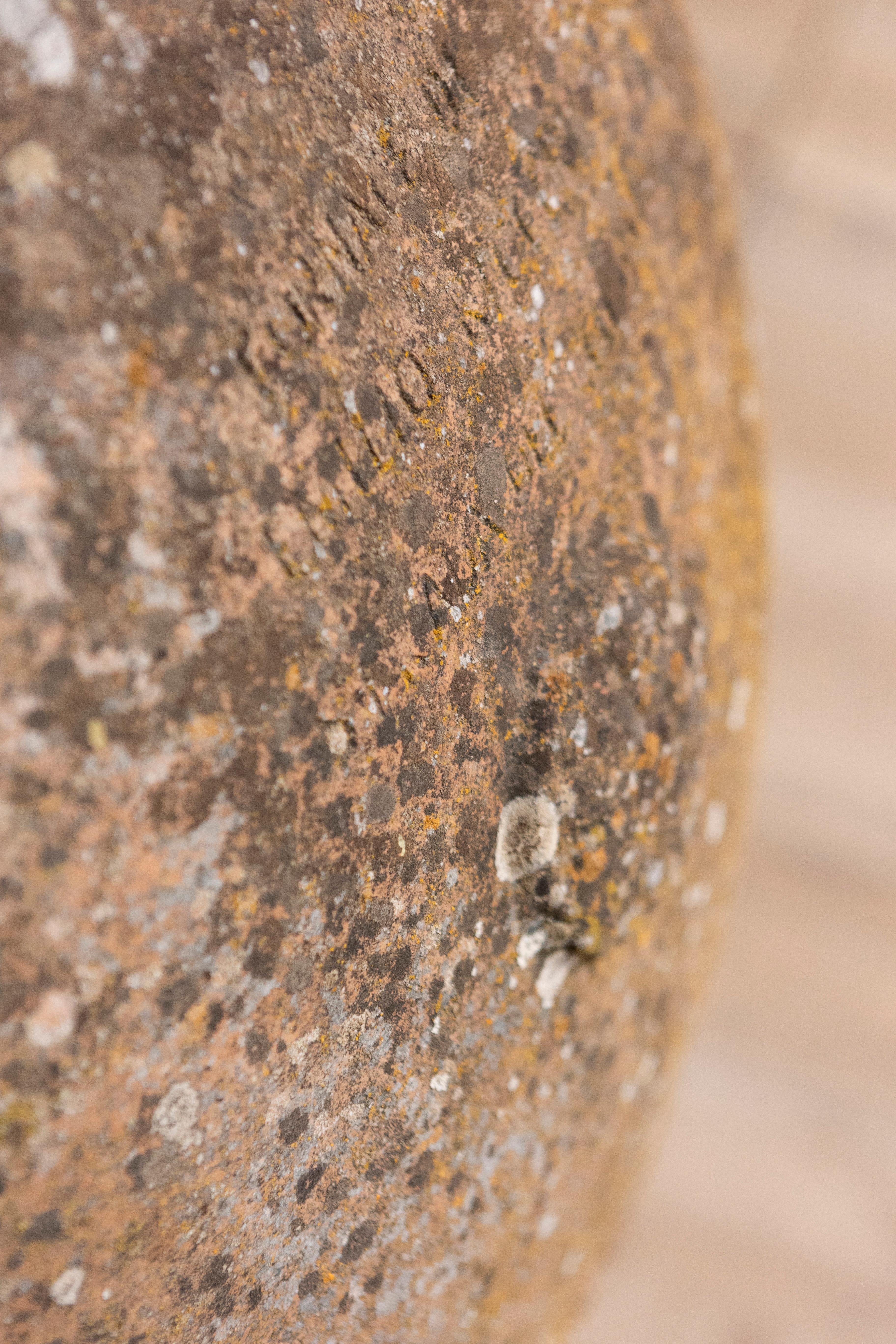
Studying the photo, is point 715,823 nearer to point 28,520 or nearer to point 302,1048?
point 302,1048

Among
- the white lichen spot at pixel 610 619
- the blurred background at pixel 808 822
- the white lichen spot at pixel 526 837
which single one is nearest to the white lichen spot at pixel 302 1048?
the white lichen spot at pixel 526 837

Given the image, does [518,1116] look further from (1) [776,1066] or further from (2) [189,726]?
(1) [776,1066]

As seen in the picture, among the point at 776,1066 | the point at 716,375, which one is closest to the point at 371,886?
the point at 716,375

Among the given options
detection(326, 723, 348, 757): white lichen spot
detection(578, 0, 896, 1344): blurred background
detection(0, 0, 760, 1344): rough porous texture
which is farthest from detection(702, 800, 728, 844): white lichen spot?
detection(578, 0, 896, 1344): blurred background

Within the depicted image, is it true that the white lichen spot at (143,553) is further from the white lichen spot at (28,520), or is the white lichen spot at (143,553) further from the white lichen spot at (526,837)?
the white lichen spot at (526,837)

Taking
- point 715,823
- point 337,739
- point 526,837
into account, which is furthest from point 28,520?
point 715,823

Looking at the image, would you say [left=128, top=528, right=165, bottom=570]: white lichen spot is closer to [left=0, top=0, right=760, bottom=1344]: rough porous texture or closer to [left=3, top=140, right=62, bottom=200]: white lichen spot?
[left=0, top=0, right=760, bottom=1344]: rough porous texture

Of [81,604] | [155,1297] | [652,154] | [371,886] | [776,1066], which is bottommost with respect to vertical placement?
[776,1066]
